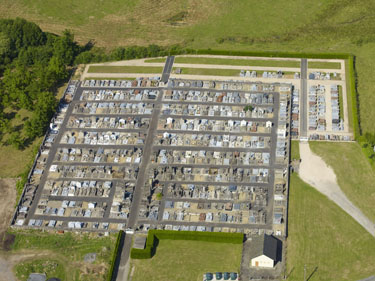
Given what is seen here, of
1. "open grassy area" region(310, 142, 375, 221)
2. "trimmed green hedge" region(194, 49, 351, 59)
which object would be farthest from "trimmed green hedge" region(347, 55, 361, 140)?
"open grassy area" region(310, 142, 375, 221)

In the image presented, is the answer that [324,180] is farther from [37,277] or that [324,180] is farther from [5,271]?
[5,271]

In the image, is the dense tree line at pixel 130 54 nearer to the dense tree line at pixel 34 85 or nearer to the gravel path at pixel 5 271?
the dense tree line at pixel 34 85

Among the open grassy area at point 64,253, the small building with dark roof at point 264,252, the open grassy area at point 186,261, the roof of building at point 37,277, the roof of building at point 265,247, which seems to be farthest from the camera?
the open grassy area at point 64,253

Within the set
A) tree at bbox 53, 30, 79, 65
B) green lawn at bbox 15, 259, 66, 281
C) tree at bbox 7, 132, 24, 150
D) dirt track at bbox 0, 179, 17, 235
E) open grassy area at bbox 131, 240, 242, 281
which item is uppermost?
tree at bbox 53, 30, 79, 65

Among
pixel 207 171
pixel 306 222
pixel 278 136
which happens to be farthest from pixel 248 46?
pixel 306 222

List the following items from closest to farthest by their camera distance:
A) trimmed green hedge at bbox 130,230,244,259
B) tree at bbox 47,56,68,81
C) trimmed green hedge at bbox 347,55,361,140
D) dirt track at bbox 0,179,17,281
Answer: trimmed green hedge at bbox 130,230,244,259, dirt track at bbox 0,179,17,281, trimmed green hedge at bbox 347,55,361,140, tree at bbox 47,56,68,81

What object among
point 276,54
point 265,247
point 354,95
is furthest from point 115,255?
point 276,54

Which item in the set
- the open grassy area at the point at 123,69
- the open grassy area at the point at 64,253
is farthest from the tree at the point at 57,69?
the open grassy area at the point at 64,253

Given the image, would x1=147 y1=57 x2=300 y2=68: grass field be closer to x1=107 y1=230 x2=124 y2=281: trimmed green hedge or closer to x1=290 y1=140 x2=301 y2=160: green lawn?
x1=290 y1=140 x2=301 y2=160: green lawn
